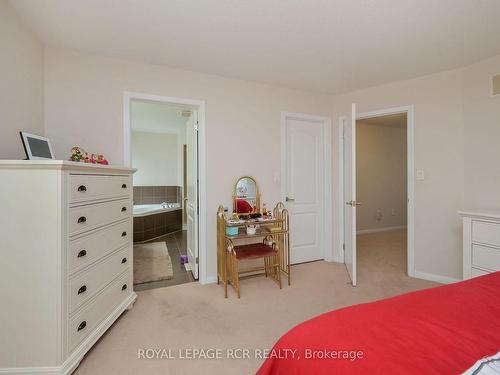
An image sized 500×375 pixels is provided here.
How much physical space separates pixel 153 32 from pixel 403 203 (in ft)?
20.7

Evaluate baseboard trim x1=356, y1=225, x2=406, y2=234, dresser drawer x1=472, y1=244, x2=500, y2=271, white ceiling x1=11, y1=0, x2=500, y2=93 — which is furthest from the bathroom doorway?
baseboard trim x1=356, y1=225, x2=406, y2=234

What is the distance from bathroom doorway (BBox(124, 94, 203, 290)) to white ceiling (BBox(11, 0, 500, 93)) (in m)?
0.60

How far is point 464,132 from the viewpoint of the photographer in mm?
2789

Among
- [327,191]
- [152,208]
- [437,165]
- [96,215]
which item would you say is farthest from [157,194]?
[437,165]

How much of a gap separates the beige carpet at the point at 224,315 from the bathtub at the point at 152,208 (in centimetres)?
268

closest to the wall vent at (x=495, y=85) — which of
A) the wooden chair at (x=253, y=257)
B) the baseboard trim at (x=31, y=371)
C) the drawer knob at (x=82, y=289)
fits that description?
the wooden chair at (x=253, y=257)

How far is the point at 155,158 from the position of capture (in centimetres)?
644

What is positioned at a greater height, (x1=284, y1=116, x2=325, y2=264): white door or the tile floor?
(x1=284, y1=116, x2=325, y2=264): white door

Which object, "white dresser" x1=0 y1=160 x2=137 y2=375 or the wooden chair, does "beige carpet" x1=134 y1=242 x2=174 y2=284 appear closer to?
the wooden chair

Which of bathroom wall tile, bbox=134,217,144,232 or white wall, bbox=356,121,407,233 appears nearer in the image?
bathroom wall tile, bbox=134,217,144,232

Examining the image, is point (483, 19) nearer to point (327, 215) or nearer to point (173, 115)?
point (327, 215)

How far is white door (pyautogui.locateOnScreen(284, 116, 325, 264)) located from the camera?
3502mm

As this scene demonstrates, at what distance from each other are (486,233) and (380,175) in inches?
148

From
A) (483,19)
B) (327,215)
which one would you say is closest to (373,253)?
(327,215)
